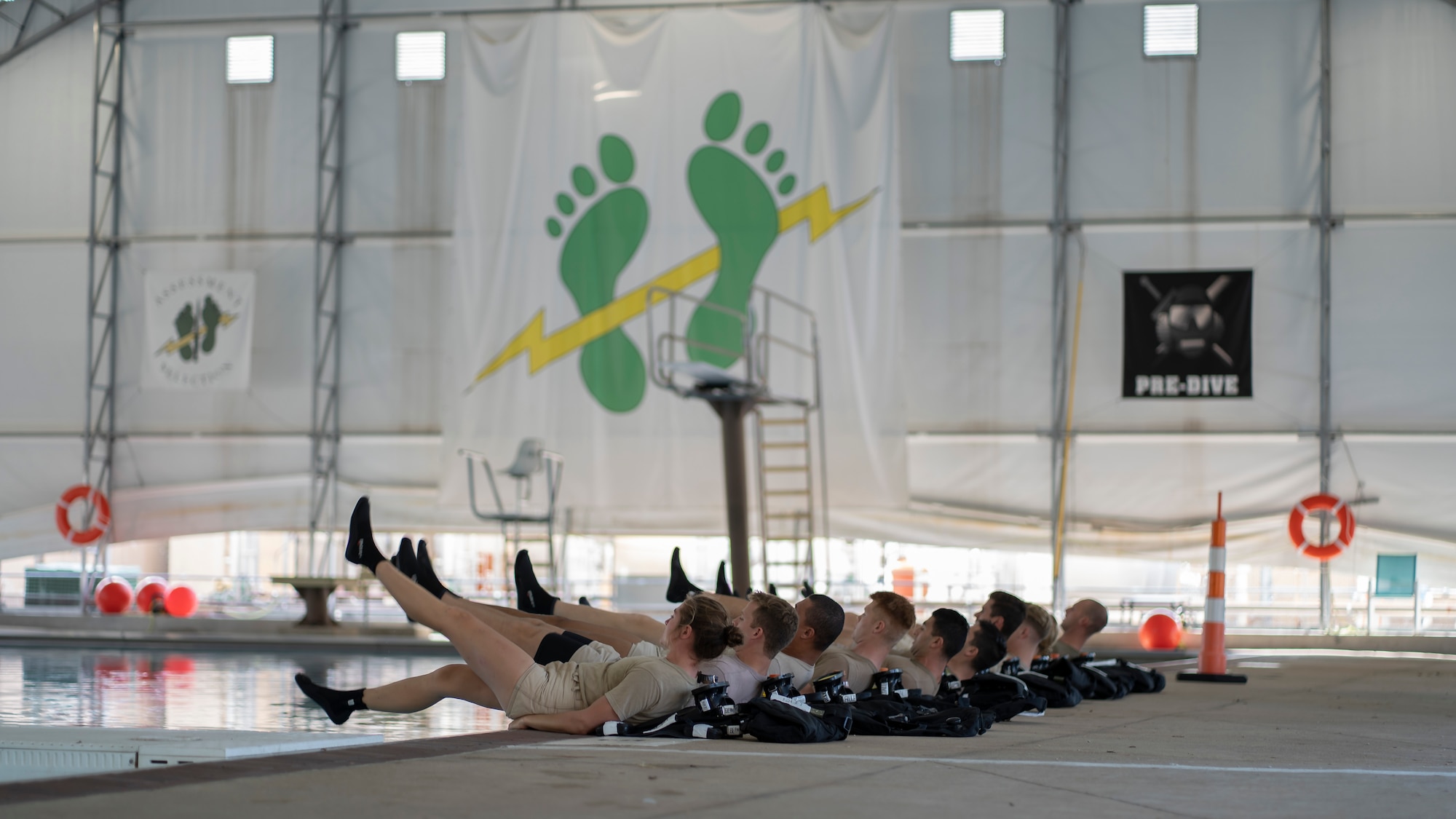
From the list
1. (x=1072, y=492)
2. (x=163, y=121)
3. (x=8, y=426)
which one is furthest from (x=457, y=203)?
(x=1072, y=492)

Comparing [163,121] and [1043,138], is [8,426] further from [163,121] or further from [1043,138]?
[1043,138]

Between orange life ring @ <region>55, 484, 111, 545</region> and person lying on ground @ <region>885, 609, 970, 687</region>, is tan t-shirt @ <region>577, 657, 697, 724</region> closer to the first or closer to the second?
person lying on ground @ <region>885, 609, 970, 687</region>

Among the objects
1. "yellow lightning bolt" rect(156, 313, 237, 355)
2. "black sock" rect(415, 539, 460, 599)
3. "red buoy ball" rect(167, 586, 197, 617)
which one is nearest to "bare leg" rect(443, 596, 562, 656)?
"black sock" rect(415, 539, 460, 599)

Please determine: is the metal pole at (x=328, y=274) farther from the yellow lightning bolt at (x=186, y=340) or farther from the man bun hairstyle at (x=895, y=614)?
the man bun hairstyle at (x=895, y=614)

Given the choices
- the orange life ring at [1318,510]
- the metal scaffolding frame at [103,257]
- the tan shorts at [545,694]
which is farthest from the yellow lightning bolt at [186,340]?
the tan shorts at [545,694]

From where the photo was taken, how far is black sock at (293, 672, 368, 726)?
411 cm

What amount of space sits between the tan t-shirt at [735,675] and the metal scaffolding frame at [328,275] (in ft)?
38.5

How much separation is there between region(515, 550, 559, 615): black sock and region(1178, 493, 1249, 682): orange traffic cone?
3.45 metres

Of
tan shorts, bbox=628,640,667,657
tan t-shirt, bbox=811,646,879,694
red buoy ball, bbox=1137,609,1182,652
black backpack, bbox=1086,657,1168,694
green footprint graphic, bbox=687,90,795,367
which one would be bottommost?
red buoy ball, bbox=1137,609,1182,652

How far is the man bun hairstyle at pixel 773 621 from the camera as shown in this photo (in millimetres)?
3932

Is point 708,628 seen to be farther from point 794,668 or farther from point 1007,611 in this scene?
point 1007,611

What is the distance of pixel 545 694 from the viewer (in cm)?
385

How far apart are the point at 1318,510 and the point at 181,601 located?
11270 mm

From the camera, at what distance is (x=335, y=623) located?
42.5 ft
